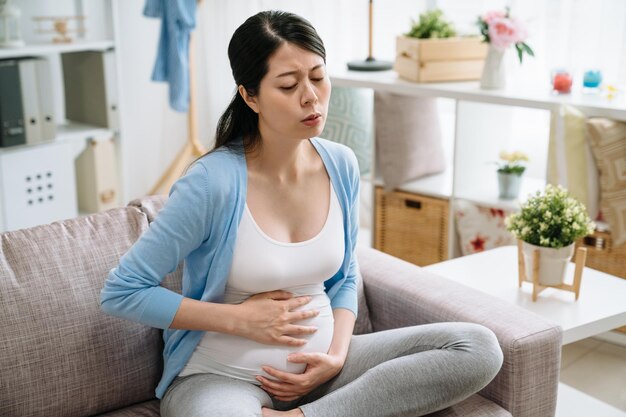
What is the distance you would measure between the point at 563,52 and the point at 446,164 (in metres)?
0.64

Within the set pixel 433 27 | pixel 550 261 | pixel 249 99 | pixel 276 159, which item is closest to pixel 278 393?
pixel 276 159

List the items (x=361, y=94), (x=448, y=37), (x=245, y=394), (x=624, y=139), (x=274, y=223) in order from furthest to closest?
1. (x=361, y=94)
2. (x=448, y=37)
3. (x=624, y=139)
4. (x=274, y=223)
5. (x=245, y=394)

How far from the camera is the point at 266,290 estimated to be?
5.15ft

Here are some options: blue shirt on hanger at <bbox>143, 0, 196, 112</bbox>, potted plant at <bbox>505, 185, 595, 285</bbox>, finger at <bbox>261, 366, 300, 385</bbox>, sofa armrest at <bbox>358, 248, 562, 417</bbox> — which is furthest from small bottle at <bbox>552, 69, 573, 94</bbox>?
blue shirt on hanger at <bbox>143, 0, 196, 112</bbox>

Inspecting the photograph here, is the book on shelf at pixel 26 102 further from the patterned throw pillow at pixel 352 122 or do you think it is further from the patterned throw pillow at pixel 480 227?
the patterned throw pillow at pixel 480 227

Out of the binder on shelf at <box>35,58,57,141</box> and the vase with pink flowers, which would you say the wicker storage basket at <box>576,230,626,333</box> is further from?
the binder on shelf at <box>35,58,57,141</box>

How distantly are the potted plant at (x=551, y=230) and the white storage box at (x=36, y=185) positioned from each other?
208cm

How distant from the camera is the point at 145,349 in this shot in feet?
5.41

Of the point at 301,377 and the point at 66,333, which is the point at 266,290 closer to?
the point at 301,377

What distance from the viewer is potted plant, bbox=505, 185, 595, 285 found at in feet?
6.64

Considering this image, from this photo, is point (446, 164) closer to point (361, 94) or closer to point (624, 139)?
point (361, 94)

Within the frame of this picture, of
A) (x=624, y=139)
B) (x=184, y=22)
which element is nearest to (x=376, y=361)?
(x=624, y=139)

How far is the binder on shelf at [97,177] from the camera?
3.63 m

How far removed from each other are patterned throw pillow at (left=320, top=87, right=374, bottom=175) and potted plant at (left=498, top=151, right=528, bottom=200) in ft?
1.90
